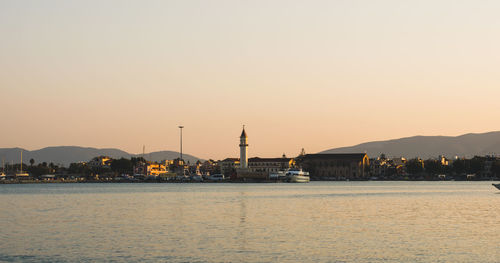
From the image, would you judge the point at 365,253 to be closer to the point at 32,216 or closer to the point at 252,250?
the point at 252,250

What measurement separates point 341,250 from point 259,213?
1178 inches

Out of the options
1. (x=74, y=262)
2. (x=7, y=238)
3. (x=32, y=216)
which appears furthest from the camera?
(x=32, y=216)

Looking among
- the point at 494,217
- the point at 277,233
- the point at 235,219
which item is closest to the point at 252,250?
the point at 277,233

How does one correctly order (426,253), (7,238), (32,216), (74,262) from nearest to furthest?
1. (74,262)
2. (426,253)
3. (7,238)
4. (32,216)

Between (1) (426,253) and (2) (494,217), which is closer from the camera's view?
(1) (426,253)

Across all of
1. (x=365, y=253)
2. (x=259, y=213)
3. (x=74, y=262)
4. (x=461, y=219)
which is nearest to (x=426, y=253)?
(x=365, y=253)

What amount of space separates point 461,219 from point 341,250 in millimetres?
24802

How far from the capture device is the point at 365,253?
126 ft

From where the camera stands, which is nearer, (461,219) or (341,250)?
(341,250)

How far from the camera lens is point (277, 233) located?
48.6 m

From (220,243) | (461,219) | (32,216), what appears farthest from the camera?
(32,216)

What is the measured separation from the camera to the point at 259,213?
69.2 metres

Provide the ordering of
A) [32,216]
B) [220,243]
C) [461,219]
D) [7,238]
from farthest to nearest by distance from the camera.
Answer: [32,216] → [461,219] → [7,238] → [220,243]

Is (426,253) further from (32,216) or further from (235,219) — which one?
(32,216)
